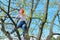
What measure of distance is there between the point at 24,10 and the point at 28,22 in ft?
2.00

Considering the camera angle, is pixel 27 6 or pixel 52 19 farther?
pixel 52 19

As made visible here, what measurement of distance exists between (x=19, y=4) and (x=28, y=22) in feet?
3.05

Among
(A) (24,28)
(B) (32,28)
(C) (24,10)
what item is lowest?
(B) (32,28)

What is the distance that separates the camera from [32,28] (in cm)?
1144

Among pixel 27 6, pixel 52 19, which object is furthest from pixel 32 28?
pixel 27 6

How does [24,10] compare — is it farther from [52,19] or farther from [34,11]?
[52,19]

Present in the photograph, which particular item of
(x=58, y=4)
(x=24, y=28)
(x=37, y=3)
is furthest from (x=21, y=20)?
(x=58, y=4)

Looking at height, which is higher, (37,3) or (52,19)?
(37,3)

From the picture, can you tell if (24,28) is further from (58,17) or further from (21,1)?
(58,17)

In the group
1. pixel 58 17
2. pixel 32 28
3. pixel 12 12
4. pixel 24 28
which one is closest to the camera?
pixel 24 28

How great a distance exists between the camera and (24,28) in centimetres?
902

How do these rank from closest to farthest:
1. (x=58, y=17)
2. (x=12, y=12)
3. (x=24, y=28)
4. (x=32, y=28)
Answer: (x=24, y=28) < (x=12, y=12) < (x=58, y=17) < (x=32, y=28)

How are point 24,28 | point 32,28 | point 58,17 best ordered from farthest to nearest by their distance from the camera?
point 32,28
point 58,17
point 24,28

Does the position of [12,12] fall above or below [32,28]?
above
